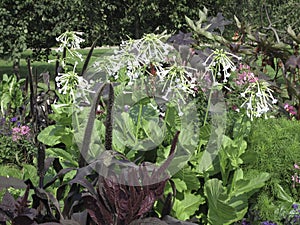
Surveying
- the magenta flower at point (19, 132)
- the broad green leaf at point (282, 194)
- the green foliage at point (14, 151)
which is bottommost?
the green foliage at point (14, 151)

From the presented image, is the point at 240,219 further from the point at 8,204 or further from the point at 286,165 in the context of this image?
the point at 8,204

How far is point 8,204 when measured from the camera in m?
2.16

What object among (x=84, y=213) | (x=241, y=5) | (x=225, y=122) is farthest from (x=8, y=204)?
(x=241, y=5)

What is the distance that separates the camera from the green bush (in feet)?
9.22

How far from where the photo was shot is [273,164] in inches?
112

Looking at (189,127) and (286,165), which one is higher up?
(189,127)

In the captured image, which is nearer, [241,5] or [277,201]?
[277,201]

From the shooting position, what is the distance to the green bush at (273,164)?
9.22 ft

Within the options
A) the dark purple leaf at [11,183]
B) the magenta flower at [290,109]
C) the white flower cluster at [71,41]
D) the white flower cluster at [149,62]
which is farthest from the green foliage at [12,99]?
the dark purple leaf at [11,183]

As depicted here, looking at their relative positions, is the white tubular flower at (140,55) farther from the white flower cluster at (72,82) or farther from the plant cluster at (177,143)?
the white flower cluster at (72,82)

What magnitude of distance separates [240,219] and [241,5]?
402 inches

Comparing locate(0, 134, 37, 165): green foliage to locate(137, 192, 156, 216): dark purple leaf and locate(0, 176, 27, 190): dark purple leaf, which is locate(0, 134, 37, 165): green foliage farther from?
locate(137, 192, 156, 216): dark purple leaf

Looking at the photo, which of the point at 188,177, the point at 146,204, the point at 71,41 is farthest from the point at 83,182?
the point at 71,41

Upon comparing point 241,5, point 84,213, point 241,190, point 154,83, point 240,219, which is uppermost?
point 154,83
